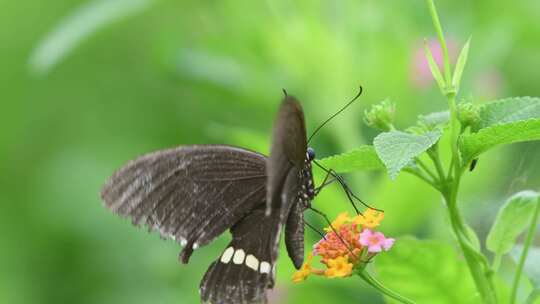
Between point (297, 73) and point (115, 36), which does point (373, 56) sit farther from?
point (115, 36)

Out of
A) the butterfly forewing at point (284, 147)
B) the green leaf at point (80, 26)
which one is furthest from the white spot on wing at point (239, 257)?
the green leaf at point (80, 26)

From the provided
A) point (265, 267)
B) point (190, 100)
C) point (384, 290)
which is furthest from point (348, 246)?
point (190, 100)

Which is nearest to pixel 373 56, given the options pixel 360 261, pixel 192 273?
pixel 192 273

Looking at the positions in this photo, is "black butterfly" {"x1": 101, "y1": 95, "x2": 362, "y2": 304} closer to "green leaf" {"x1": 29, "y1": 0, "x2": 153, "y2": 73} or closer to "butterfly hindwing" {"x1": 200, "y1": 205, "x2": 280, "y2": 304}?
"butterfly hindwing" {"x1": 200, "y1": 205, "x2": 280, "y2": 304}

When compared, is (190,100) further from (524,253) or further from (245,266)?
(524,253)

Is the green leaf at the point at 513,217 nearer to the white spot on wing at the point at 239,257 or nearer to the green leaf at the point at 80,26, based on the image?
the white spot on wing at the point at 239,257
